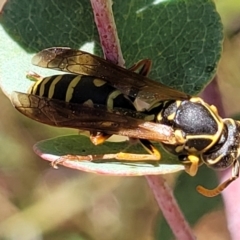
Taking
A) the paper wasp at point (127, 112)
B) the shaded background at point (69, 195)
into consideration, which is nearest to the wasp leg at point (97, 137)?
the paper wasp at point (127, 112)

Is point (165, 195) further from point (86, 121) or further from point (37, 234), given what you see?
point (37, 234)

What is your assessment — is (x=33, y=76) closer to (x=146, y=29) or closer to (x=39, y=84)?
(x=39, y=84)

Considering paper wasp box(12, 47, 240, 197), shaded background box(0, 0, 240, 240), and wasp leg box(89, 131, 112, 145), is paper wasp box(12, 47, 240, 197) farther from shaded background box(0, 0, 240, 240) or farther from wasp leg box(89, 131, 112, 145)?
shaded background box(0, 0, 240, 240)

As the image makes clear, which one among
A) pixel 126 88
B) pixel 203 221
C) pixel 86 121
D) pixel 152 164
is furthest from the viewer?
pixel 203 221

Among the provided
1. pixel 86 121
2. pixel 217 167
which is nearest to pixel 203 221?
pixel 217 167

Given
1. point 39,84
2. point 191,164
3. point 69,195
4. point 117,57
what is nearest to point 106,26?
point 117,57

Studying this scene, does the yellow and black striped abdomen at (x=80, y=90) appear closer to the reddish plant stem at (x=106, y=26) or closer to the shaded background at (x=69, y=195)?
the reddish plant stem at (x=106, y=26)

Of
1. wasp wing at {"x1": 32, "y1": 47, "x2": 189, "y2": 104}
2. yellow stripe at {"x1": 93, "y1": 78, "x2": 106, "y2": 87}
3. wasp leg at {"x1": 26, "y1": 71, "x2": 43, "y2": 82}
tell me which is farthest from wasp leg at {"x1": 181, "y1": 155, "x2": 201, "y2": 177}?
wasp leg at {"x1": 26, "y1": 71, "x2": 43, "y2": 82}
